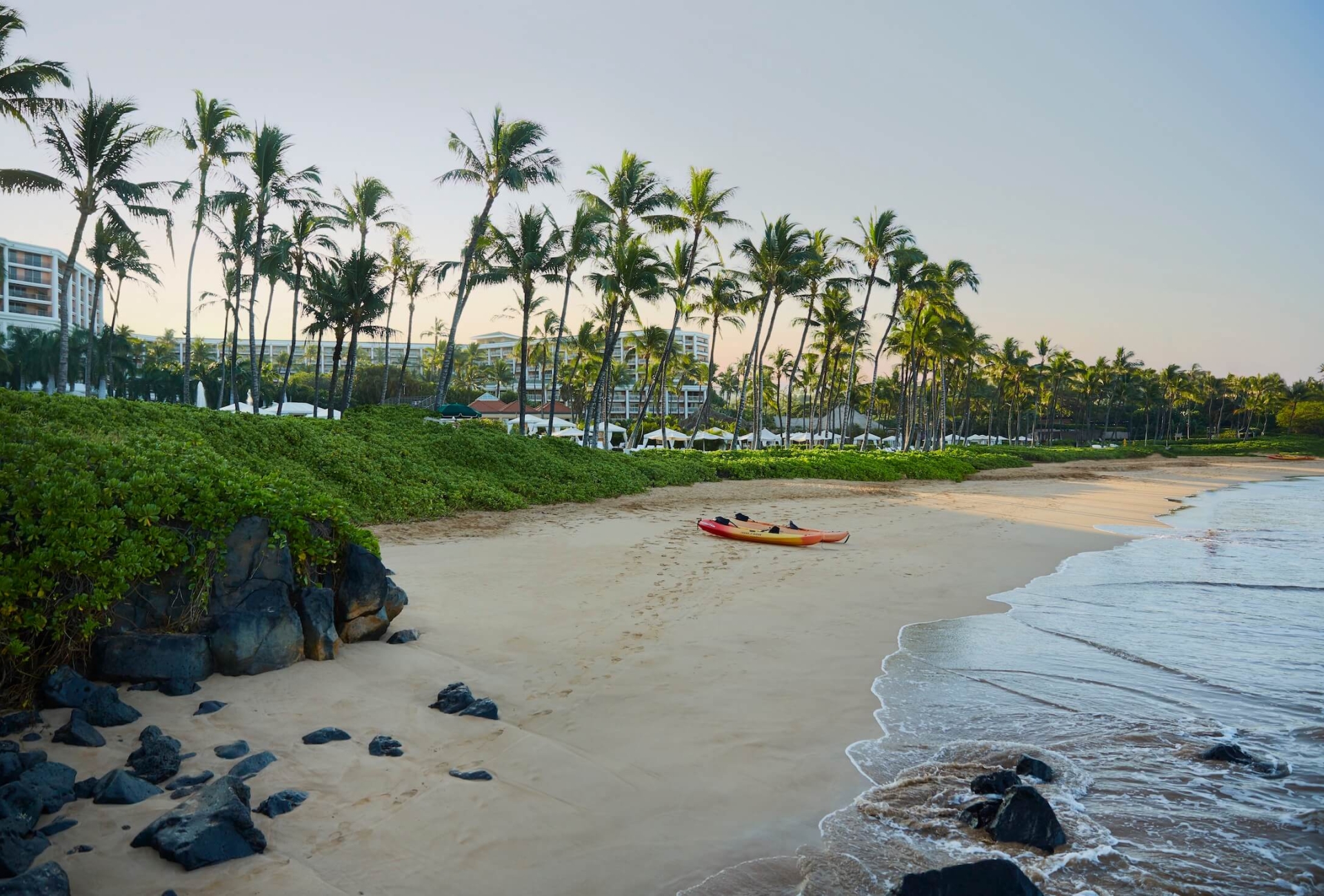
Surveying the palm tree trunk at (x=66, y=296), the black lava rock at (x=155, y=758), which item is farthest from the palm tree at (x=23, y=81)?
the black lava rock at (x=155, y=758)

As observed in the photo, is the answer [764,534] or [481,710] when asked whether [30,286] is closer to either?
[764,534]

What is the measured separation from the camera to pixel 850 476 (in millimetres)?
31062

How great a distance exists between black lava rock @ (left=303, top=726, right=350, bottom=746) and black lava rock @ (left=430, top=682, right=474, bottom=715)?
2.42 ft

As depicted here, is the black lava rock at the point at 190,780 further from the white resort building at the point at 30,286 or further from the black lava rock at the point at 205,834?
the white resort building at the point at 30,286

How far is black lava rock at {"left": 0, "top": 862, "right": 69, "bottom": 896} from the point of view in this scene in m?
2.80

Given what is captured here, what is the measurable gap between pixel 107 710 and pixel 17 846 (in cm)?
144

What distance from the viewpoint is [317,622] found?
18.7ft

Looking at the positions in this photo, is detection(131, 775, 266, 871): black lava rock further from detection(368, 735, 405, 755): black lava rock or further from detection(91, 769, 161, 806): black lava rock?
detection(368, 735, 405, 755): black lava rock

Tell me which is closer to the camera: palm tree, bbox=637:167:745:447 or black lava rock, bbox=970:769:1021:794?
black lava rock, bbox=970:769:1021:794

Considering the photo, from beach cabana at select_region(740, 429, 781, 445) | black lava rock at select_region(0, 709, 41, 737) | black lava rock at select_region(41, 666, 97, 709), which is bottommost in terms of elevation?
black lava rock at select_region(0, 709, 41, 737)

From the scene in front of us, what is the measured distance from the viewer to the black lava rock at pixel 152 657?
4.73 metres

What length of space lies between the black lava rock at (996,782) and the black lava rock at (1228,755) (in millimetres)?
1829

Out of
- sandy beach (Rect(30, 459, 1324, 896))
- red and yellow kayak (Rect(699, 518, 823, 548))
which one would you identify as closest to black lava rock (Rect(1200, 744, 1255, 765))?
sandy beach (Rect(30, 459, 1324, 896))

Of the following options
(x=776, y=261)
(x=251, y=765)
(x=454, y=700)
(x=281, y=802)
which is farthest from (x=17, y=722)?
(x=776, y=261)
